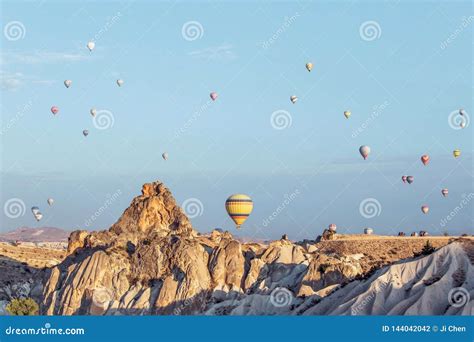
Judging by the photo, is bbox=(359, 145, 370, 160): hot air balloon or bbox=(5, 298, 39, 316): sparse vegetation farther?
bbox=(359, 145, 370, 160): hot air balloon

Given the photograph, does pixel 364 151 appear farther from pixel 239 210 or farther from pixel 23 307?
pixel 23 307

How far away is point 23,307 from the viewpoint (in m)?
110

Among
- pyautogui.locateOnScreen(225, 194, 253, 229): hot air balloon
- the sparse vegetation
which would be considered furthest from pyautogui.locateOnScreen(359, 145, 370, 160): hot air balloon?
the sparse vegetation

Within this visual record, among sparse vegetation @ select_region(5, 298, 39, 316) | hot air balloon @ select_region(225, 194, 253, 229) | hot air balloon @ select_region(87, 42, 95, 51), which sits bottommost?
sparse vegetation @ select_region(5, 298, 39, 316)

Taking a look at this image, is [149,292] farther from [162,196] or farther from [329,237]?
[329,237]

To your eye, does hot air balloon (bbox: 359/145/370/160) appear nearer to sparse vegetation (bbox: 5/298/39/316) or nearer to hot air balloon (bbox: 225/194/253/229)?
hot air balloon (bbox: 225/194/253/229)

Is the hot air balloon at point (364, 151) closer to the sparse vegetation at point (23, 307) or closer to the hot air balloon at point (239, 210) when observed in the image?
the hot air balloon at point (239, 210)

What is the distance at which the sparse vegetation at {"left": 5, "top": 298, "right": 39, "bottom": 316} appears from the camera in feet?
353

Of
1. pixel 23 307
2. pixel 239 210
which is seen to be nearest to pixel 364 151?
pixel 239 210

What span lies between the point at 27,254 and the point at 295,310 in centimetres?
10764

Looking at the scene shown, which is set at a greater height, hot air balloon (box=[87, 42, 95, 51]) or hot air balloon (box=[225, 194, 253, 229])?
hot air balloon (box=[87, 42, 95, 51])

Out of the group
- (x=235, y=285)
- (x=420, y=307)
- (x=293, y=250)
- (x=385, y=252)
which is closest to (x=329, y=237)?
(x=385, y=252)

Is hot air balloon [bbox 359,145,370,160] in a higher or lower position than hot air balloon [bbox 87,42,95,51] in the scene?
lower

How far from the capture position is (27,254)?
626 ft
